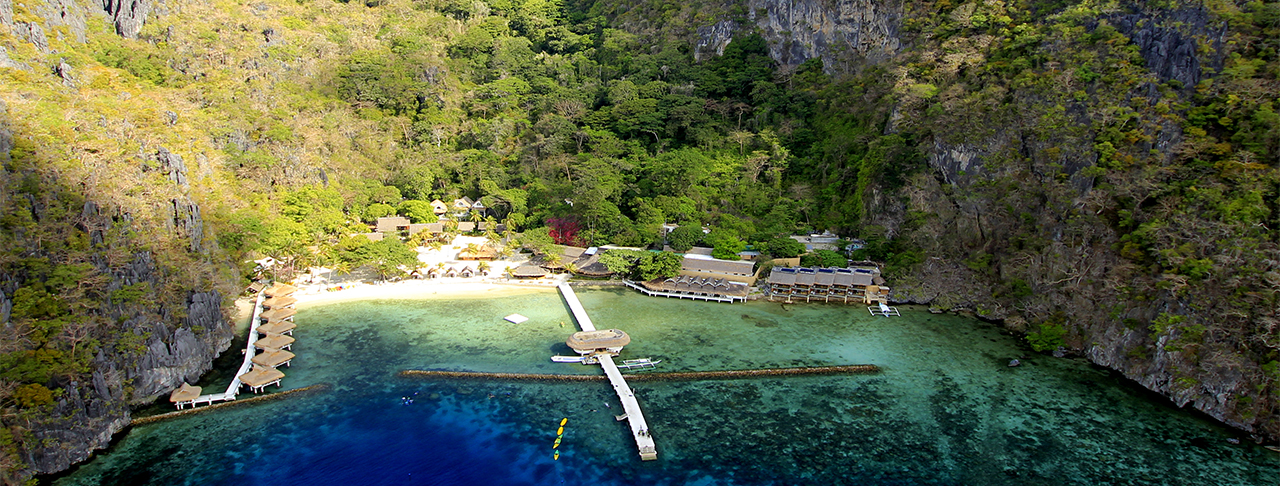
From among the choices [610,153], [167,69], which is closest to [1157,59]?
[610,153]

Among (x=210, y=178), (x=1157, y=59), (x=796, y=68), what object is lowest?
(x=210, y=178)

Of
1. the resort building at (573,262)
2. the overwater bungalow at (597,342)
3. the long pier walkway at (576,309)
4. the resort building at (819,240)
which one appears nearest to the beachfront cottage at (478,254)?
the resort building at (573,262)

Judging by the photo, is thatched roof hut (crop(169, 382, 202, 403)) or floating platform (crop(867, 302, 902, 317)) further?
floating platform (crop(867, 302, 902, 317))

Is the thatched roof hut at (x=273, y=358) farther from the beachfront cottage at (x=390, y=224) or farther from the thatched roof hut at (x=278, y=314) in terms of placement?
the beachfront cottage at (x=390, y=224)

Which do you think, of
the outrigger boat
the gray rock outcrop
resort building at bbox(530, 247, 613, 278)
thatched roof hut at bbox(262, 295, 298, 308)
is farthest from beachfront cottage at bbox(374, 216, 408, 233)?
the gray rock outcrop

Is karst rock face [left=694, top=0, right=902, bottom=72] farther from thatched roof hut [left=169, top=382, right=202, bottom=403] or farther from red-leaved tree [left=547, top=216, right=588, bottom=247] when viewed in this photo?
thatched roof hut [left=169, top=382, right=202, bottom=403]

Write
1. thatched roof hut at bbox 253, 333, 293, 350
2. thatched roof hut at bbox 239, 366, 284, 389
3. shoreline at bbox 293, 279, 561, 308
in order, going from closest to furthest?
1. thatched roof hut at bbox 239, 366, 284, 389
2. thatched roof hut at bbox 253, 333, 293, 350
3. shoreline at bbox 293, 279, 561, 308

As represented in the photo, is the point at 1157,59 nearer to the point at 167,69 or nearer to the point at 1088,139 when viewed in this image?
the point at 1088,139
